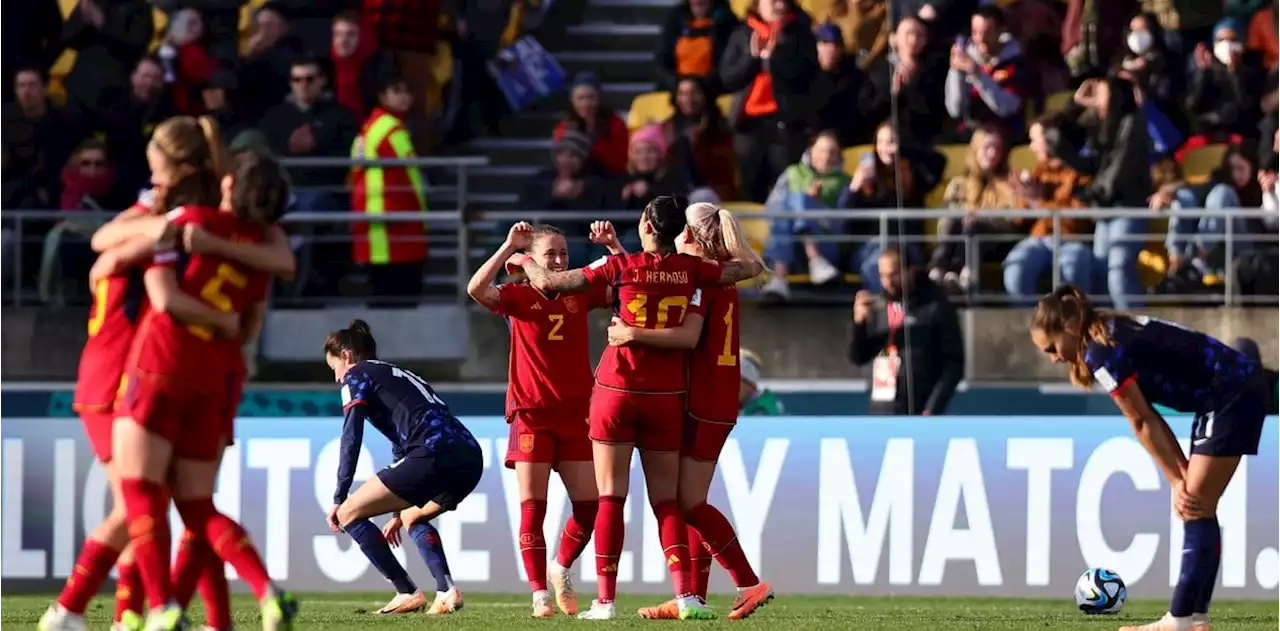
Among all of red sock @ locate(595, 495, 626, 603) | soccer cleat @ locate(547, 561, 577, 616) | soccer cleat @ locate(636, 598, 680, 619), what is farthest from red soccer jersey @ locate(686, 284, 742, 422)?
soccer cleat @ locate(547, 561, 577, 616)

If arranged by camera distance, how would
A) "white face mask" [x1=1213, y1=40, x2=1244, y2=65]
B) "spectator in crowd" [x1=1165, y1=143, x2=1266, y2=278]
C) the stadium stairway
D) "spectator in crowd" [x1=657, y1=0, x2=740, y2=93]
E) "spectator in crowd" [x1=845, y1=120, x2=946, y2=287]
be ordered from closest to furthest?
"spectator in crowd" [x1=1165, y1=143, x2=1266, y2=278] < "spectator in crowd" [x1=845, y1=120, x2=946, y2=287] < "white face mask" [x1=1213, y1=40, x2=1244, y2=65] < "spectator in crowd" [x1=657, y1=0, x2=740, y2=93] < the stadium stairway

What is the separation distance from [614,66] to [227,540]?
37.0 ft

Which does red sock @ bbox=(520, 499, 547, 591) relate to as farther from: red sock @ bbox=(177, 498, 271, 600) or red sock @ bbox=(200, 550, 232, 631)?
red sock @ bbox=(177, 498, 271, 600)

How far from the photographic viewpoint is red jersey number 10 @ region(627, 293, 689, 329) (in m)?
9.70

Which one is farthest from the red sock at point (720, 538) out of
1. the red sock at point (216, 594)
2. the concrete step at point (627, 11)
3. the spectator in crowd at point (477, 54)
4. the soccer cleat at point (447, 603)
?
the concrete step at point (627, 11)

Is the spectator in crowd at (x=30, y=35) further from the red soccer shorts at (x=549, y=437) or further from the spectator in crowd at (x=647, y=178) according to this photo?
the red soccer shorts at (x=549, y=437)

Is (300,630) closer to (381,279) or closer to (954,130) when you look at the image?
(381,279)

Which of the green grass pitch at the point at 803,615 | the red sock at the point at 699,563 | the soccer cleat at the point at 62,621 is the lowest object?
the green grass pitch at the point at 803,615

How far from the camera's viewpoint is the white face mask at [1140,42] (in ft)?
54.0

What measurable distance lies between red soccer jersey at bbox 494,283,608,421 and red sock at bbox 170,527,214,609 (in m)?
2.92

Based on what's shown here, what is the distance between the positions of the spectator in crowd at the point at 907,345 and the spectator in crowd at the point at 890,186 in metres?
0.96

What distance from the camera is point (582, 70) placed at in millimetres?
18141

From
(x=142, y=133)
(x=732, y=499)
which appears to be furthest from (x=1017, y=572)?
(x=142, y=133)

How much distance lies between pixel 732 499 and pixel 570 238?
3.49 metres
